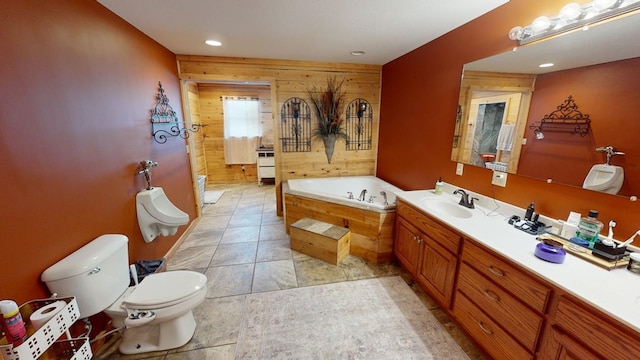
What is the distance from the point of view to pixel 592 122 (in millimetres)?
1324

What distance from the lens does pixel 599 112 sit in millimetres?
1295

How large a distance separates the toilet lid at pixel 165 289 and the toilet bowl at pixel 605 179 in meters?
2.45

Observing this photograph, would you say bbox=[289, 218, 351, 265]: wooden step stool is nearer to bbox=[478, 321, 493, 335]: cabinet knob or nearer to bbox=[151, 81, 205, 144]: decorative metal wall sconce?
bbox=[478, 321, 493, 335]: cabinet knob

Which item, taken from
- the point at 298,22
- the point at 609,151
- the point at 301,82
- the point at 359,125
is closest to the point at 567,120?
the point at 609,151

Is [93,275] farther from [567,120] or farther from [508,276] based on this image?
[567,120]

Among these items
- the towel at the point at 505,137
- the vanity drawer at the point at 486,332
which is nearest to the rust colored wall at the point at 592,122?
the towel at the point at 505,137

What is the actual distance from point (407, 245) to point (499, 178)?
0.95m

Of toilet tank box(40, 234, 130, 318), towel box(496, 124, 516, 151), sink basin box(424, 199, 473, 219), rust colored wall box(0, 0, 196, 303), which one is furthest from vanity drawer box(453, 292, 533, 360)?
rust colored wall box(0, 0, 196, 303)

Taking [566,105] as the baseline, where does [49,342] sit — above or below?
below

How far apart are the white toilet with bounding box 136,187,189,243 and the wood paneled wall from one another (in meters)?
1.73

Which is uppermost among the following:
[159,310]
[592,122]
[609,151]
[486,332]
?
[592,122]

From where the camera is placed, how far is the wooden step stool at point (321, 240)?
8.36ft

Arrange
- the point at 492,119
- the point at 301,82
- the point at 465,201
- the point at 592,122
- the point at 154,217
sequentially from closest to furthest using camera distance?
the point at 592,122 → the point at 492,119 → the point at 465,201 → the point at 154,217 → the point at 301,82

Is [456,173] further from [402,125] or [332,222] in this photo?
[332,222]
